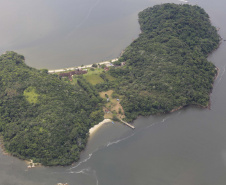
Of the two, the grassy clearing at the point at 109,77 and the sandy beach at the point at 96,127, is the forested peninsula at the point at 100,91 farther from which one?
the sandy beach at the point at 96,127

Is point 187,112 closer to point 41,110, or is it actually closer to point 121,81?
point 121,81

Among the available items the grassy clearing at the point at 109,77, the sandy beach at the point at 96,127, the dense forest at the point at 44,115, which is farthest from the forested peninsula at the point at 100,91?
the sandy beach at the point at 96,127

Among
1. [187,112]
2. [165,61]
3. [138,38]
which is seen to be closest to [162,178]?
[187,112]

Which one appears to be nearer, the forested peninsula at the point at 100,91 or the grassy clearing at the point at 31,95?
the forested peninsula at the point at 100,91

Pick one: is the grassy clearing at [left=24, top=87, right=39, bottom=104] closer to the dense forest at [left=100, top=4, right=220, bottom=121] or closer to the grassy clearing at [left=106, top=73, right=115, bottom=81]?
the dense forest at [left=100, top=4, right=220, bottom=121]

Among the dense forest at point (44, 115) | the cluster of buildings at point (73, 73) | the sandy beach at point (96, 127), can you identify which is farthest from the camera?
the cluster of buildings at point (73, 73)

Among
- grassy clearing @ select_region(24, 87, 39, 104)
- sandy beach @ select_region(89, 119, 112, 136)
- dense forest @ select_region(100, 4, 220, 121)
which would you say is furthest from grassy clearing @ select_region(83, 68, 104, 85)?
grassy clearing @ select_region(24, 87, 39, 104)

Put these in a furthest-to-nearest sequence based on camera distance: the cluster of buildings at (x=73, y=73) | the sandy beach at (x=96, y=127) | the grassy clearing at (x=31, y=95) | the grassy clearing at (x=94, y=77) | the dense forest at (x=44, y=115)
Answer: the cluster of buildings at (x=73, y=73), the grassy clearing at (x=94, y=77), the grassy clearing at (x=31, y=95), the sandy beach at (x=96, y=127), the dense forest at (x=44, y=115)

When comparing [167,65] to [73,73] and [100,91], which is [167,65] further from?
[73,73]
